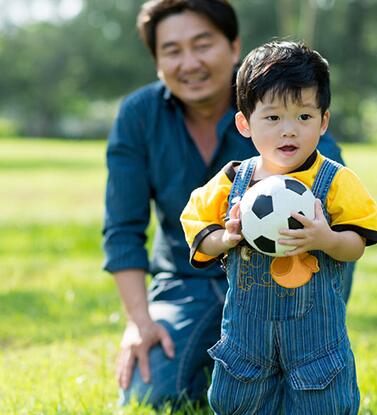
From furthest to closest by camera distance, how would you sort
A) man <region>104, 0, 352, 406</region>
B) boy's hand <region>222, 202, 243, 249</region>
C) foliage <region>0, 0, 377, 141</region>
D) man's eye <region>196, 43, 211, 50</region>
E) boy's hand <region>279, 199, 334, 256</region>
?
foliage <region>0, 0, 377, 141</region> < man's eye <region>196, 43, 211, 50</region> < man <region>104, 0, 352, 406</region> < boy's hand <region>222, 202, 243, 249</region> < boy's hand <region>279, 199, 334, 256</region>

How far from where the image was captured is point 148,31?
4.03m

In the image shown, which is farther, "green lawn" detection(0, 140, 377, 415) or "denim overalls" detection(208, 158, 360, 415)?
"green lawn" detection(0, 140, 377, 415)

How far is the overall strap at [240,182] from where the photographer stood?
2438mm

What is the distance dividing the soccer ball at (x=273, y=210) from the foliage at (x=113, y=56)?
38.5 metres

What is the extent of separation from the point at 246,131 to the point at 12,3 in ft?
185

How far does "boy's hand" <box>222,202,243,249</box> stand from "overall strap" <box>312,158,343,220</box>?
0.23m

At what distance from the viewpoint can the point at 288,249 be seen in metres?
2.25

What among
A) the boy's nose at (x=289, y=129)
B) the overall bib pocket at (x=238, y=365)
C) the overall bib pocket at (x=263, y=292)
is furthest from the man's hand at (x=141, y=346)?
the boy's nose at (x=289, y=129)

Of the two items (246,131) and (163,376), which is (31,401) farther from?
(246,131)

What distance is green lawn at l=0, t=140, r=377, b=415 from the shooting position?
3.46m

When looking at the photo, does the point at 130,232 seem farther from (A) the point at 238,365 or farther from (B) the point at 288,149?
(B) the point at 288,149

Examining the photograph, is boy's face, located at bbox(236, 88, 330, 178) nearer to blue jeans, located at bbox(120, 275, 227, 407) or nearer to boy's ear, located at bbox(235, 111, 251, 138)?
boy's ear, located at bbox(235, 111, 251, 138)

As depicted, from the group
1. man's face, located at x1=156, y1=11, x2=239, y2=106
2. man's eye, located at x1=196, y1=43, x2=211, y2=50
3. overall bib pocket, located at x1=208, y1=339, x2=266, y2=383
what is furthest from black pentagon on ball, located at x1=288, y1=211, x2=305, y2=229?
man's eye, located at x1=196, y1=43, x2=211, y2=50

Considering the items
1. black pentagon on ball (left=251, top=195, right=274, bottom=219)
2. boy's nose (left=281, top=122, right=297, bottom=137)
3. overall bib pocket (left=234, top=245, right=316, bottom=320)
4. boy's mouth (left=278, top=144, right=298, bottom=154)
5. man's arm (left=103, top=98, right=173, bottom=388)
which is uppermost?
boy's nose (left=281, top=122, right=297, bottom=137)
